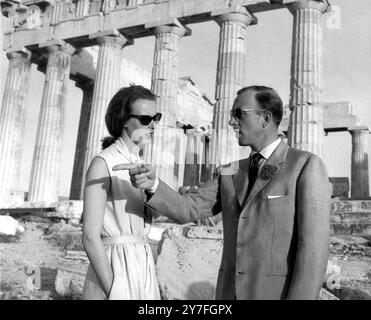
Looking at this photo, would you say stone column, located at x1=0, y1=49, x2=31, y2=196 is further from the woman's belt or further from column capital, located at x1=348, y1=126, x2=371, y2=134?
the woman's belt

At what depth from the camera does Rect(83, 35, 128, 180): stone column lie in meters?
20.7

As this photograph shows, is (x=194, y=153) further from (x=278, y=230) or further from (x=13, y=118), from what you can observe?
(x=278, y=230)

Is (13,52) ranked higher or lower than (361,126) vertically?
higher

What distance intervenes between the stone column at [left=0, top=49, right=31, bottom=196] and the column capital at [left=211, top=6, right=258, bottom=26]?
11498 millimetres

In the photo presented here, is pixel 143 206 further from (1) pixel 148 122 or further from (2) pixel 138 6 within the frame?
(2) pixel 138 6

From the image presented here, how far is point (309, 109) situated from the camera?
1609cm

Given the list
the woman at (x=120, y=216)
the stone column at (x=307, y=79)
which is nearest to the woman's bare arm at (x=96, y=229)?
the woman at (x=120, y=216)

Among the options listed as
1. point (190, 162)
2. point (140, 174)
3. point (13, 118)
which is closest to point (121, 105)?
point (140, 174)

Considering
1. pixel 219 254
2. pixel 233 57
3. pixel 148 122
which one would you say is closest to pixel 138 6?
pixel 233 57

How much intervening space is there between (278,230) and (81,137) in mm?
25321

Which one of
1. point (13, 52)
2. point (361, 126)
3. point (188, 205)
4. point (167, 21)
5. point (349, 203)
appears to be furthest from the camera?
point (361, 126)
